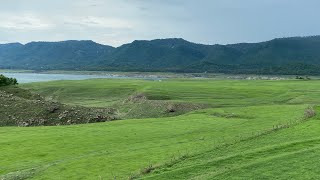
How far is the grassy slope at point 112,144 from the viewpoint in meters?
31.7

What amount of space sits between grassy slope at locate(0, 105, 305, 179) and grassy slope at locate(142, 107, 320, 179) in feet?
9.54

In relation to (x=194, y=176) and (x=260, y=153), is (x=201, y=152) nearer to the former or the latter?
(x=260, y=153)

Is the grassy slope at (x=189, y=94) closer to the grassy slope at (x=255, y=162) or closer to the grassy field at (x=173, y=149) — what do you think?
the grassy field at (x=173, y=149)

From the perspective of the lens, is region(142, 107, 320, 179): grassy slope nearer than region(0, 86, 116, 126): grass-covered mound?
Yes

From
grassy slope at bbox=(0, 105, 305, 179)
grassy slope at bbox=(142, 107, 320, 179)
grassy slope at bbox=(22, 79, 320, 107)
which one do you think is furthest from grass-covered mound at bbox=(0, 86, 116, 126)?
grassy slope at bbox=(142, 107, 320, 179)

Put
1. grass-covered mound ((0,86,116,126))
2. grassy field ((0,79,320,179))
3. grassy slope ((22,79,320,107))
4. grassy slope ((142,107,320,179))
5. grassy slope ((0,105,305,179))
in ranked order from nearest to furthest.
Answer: grassy slope ((142,107,320,179)), grassy field ((0,79,320,179)), grassy slope ((0,105,305,179)), grass-covered mound ((0,86,116,126)), grassy slope ((22,79,320,107))

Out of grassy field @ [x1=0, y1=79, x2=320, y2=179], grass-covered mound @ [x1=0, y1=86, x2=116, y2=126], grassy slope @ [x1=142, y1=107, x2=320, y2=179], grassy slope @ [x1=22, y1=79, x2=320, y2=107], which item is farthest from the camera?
grassy slope @ [x1=22, y1=79, x2=320, y2=107]

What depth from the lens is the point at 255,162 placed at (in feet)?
89.3

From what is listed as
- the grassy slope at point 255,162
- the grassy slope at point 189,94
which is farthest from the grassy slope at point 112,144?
the grassy slope at point 189,94

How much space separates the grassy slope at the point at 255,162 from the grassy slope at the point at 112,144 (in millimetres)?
2909

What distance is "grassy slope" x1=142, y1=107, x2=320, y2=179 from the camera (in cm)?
2491

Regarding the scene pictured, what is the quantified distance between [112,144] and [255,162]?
18.0 metres

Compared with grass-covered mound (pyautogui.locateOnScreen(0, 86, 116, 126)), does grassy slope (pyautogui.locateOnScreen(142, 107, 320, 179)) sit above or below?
above

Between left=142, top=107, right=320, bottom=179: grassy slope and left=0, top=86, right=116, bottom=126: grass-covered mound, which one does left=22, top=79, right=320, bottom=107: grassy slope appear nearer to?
left=0, top=86, right=116, bottom=126: grass-covered mound
